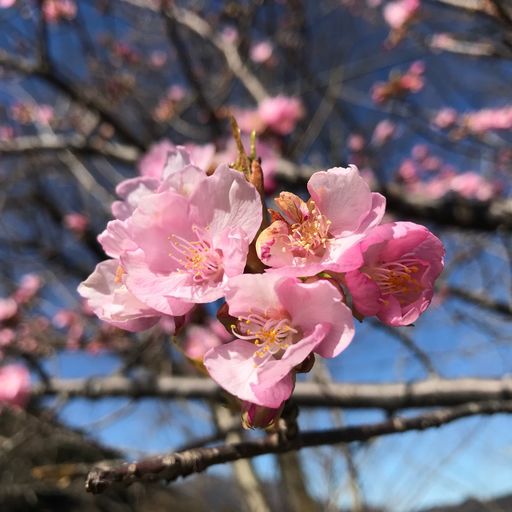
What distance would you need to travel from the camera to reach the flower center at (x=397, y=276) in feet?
2.04

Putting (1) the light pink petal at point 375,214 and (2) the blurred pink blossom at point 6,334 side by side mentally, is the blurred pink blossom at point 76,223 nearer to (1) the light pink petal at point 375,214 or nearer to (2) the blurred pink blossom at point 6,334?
(2) the blurred pink blossom at point 6,334

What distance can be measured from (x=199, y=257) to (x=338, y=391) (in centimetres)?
109

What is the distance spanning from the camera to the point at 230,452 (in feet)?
2.09

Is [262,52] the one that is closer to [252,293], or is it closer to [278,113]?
[278,113]

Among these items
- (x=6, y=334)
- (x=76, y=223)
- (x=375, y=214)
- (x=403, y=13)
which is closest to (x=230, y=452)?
(x=375, y=214)

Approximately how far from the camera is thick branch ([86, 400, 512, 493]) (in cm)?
53

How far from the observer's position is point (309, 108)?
4363 millimetres

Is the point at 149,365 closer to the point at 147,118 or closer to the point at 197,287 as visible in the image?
the point at 147,118

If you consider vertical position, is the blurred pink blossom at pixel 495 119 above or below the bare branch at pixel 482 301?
above

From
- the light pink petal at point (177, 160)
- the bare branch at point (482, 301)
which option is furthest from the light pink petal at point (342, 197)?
the bare branch at point (482, 301)

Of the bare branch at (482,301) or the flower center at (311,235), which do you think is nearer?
the flower center at (311,235)

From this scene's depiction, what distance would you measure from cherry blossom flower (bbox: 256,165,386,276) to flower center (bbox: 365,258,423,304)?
0.07 meters

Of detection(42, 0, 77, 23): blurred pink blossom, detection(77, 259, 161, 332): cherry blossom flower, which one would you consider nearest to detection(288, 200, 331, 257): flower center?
detection(77, 259, 161, 332): cherry blossom flower

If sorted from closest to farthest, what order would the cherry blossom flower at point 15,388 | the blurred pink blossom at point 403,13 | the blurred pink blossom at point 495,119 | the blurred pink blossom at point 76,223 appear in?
the cherry blossom flower at point 15,388 → the blurred pink blossom at point 403,13 → the blurred pink blossom at point 495,119 → the blurred pink blossom at point 76,223
